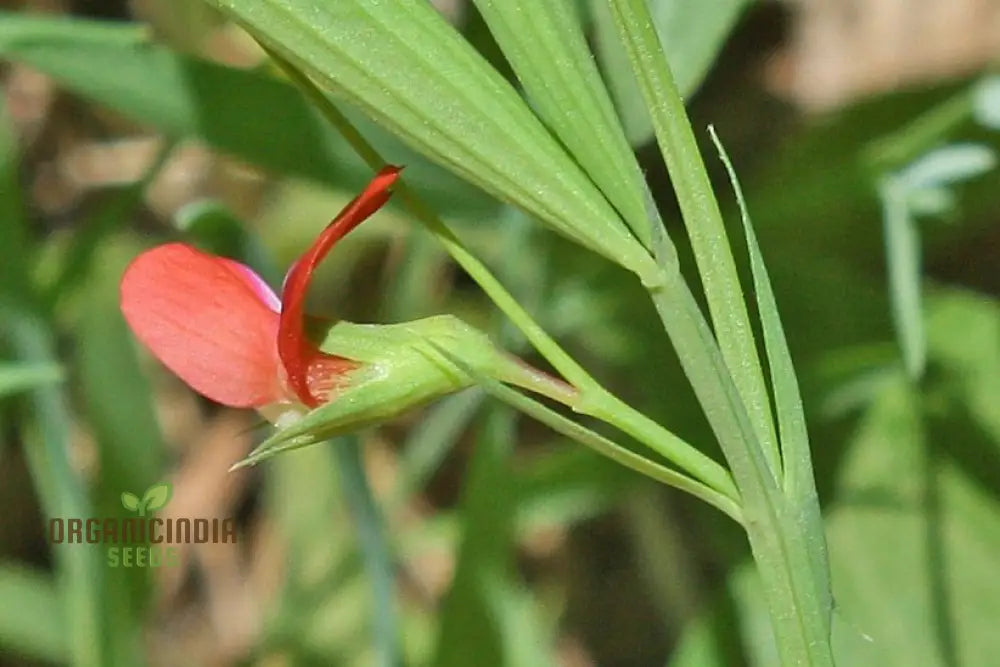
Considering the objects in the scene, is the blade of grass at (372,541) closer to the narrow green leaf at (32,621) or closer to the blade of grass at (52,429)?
the blade of grass at (52,429)

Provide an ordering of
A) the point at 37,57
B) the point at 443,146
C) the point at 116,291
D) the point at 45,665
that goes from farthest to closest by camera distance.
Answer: the point at 45,665, the point at 116,291, the point at 37,57, the point at 443,146

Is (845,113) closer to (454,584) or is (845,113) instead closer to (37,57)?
(454,584)

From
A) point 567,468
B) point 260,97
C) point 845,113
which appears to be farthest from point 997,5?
point 260,97

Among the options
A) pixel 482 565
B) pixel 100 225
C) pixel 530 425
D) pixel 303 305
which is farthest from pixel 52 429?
pixel 530 425

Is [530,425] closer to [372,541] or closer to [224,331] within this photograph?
[372,541]

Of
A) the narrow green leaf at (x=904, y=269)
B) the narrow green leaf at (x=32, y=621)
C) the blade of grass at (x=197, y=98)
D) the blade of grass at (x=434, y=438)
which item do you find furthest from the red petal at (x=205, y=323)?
the narrow green leaf at (x=32, y=621)

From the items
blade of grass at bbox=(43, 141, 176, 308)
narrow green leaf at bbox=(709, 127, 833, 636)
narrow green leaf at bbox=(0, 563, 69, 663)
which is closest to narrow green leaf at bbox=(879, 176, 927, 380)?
narrow green leaf at bbox=(709, 127, 833, 636)
